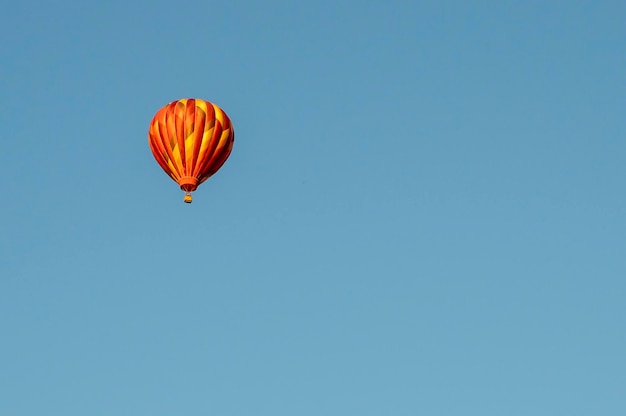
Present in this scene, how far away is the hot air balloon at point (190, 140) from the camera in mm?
69000

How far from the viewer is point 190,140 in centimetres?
6912

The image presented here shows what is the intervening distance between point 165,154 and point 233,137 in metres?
3.22

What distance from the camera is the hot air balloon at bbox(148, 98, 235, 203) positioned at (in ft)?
226

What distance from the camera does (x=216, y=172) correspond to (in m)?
70.3

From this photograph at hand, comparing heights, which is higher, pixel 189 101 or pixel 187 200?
pixel 189 101

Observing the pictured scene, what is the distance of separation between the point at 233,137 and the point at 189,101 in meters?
2.40

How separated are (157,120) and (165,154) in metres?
1.66

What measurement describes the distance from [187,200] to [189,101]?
4.69 m

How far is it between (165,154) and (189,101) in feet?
8.48

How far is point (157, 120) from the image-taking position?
70250mm

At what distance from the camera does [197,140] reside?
69.1m

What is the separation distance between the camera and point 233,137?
7106 cm

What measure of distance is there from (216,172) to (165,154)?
91.1 inches

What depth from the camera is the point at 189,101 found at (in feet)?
231
